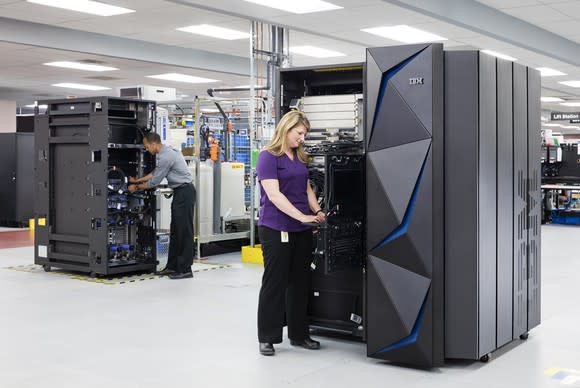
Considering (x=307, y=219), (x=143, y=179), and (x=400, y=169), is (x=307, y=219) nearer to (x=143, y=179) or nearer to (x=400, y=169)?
(x=400, y=169)

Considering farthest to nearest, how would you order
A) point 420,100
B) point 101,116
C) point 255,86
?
point 255,86, point 101,116, point 420,100

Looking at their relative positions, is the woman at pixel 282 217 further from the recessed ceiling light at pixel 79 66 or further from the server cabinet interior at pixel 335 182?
the recessed ceiling light at pixel 79 66

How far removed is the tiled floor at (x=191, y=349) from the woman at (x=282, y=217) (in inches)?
13.2

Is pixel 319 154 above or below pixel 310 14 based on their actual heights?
below

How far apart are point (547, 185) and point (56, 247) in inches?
466

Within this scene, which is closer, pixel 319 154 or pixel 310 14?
pixel 319 154

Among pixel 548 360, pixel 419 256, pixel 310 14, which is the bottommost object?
pixel 548 360

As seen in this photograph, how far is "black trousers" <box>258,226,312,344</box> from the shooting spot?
5223 mm

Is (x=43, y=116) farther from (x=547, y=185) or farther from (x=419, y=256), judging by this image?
(x=547, y=185)

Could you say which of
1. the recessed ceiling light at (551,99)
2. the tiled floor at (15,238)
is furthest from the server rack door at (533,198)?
the recessed ceiling light at (551,99)

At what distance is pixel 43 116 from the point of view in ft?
30.9

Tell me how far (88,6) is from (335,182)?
7.46 metres

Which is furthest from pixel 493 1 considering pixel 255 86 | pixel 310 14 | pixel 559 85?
pixel 559 85

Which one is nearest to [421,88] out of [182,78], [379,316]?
[379,316]
